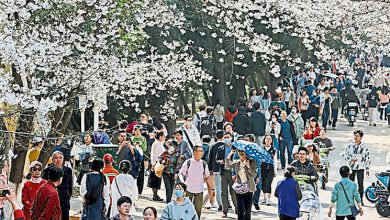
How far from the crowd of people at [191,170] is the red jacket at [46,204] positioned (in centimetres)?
1

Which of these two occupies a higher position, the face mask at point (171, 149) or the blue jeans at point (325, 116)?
the blue jeans at point (325, 116)

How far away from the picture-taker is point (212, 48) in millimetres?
30562

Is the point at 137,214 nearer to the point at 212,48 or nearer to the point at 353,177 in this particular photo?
the point at 353,177

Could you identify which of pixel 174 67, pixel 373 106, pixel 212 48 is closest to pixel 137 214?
pixel 174 67

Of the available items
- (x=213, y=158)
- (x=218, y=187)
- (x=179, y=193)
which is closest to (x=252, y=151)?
(x=213, y=158)

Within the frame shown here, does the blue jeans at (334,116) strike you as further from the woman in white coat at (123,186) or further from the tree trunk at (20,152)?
the woman in white coat at (123,186)

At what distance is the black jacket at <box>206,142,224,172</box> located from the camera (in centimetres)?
1786

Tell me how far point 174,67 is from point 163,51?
0.63 m

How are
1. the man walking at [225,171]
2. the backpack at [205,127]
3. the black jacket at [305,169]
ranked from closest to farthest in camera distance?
the black jacket at [305,169] → the man walking at [225,171] → the backpack at [205,127]

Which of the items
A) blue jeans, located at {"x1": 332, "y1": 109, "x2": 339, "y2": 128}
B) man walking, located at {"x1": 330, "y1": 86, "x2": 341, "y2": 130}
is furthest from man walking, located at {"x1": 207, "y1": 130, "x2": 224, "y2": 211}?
blue jeans, located at {"x1": 332, "y1": 109, "x2": 339, "y2": 128}

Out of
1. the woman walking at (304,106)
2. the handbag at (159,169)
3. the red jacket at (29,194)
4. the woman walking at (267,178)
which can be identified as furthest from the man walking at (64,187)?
the woman walking at (304,106)

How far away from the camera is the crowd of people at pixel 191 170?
13000 millimetres

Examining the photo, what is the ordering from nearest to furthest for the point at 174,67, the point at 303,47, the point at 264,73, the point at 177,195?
the point at 177,195 < the point at 174,67 < the point at 303,47 < the point at 264,73

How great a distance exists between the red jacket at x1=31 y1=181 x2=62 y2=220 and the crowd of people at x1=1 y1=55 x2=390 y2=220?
1 cm
